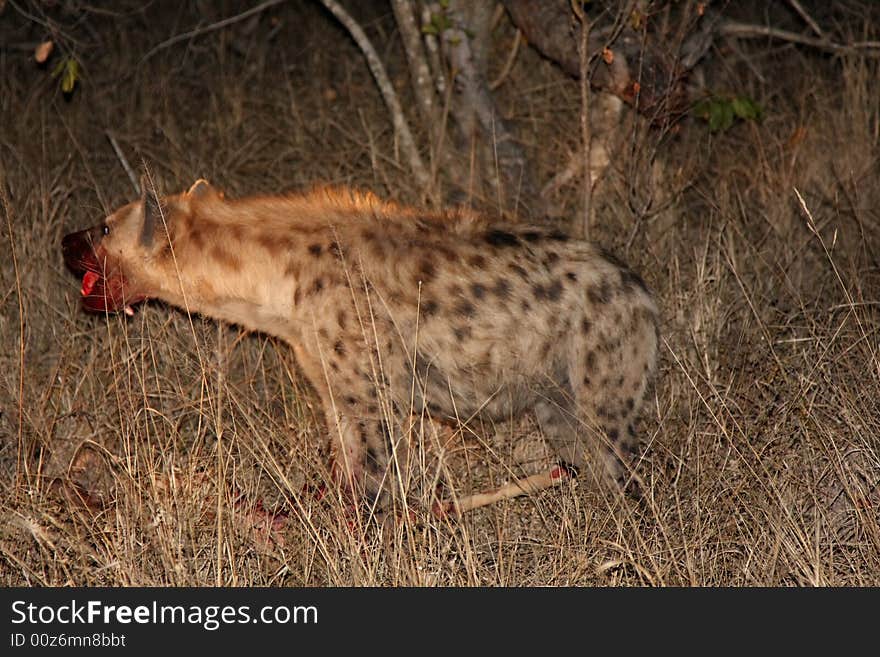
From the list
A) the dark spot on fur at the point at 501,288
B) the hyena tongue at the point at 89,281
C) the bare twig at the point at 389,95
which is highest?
the bare twig at the point at 389,95

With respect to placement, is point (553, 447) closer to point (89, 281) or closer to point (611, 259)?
point (611, 259)

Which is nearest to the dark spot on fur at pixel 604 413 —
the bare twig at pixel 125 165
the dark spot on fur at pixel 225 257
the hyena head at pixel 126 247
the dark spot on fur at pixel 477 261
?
the dark spot on fur at pixel 477 261

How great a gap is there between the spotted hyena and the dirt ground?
0.15m

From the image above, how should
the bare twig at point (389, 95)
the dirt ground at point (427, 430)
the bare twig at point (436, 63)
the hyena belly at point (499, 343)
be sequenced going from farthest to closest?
1. the bare twig at point (436, 63)
2. the bare twig at point (389, 95)
3. the hyena belly at point (499, 343)
4. the dirt ground at point (427, 430)

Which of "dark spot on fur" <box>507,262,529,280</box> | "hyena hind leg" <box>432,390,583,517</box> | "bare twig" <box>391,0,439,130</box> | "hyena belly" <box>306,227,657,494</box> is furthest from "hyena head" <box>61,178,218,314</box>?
"bare twig" <box>391,0,439,130</box>

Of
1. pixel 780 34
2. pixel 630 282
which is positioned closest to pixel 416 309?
pixel 630 282

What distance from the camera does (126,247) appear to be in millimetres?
3529

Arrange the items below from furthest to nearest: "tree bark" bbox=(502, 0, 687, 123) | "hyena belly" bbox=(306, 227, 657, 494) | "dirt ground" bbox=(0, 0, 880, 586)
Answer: "tree bark" bbox=(502, 0, 687, 123) → "hyena belly" bbox=(306, 227, 657, 494) → "dirt ground" bbox=(0, 0, 880, 586)

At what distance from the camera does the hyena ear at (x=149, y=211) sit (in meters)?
3.41

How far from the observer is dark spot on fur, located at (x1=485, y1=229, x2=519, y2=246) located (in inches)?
136

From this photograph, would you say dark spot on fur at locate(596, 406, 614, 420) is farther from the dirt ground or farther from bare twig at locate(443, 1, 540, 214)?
bare twig at locate(443, 1, 540, 214)

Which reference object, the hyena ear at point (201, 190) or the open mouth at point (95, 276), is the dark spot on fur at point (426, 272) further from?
the open mouth at point (95, 276)

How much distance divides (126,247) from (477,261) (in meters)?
0.96

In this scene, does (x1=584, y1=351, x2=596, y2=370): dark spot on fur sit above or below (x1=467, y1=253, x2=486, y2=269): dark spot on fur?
below
